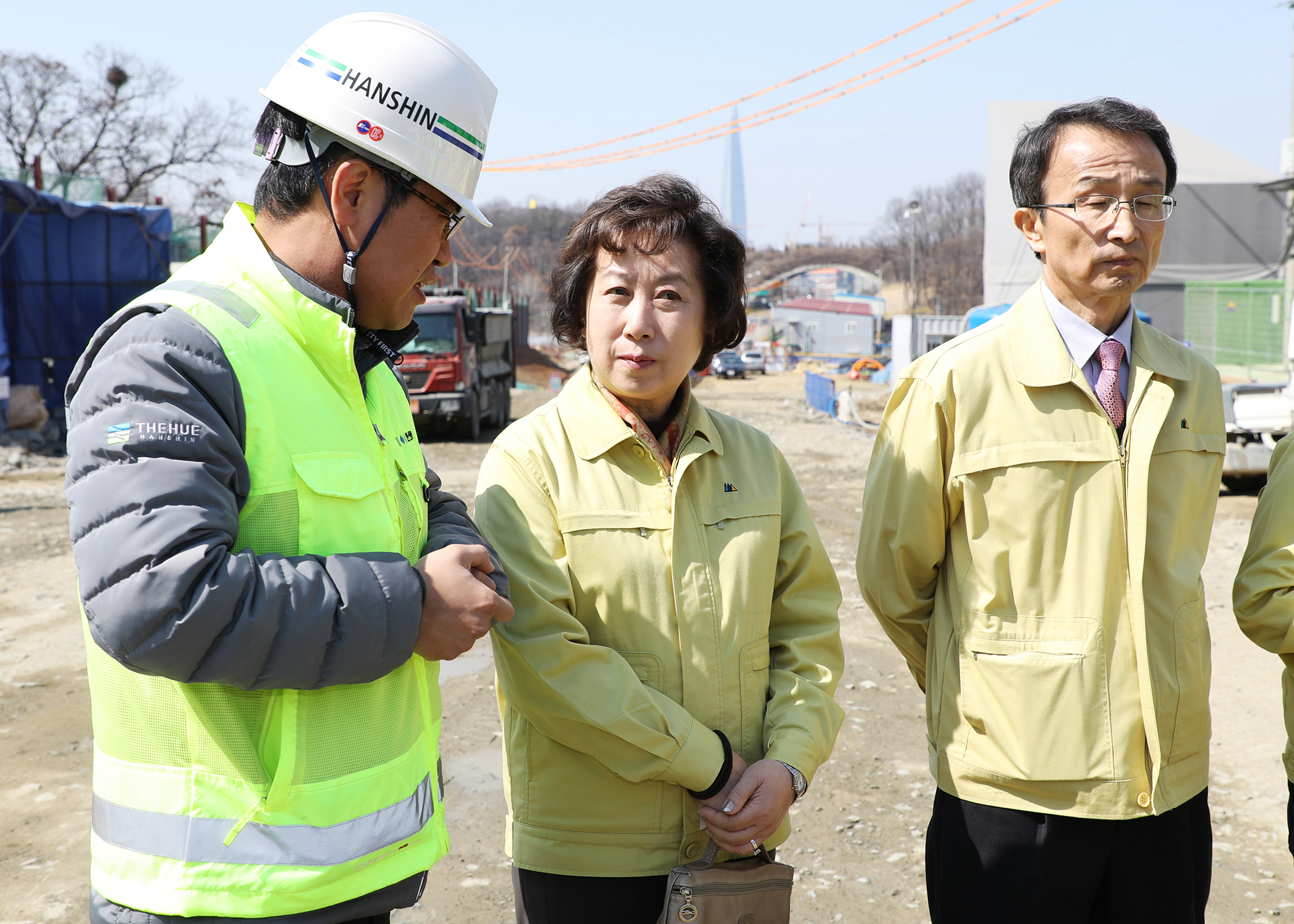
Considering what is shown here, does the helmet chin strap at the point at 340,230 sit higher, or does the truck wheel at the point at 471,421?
the helmet chin strap at the point at 340,230

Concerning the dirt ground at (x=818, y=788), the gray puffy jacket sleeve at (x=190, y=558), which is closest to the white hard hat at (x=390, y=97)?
the gray puffy jacket sleeve at (x=190, y=558)

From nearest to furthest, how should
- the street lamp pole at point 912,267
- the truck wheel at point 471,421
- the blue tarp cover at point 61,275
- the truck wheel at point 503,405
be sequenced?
the blue tarp cover at point 61,275
the truck wheel at point 471,421
the truck wheel at point 503,405
the street lamp pole at point 912,267

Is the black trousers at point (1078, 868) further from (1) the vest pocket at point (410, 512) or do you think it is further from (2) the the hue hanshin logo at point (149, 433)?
(2) the the hue hanshin logo at point (149, 433)

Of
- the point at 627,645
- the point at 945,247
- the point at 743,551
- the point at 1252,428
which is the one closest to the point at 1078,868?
the point at 743,551

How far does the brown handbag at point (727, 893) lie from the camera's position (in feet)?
6.52

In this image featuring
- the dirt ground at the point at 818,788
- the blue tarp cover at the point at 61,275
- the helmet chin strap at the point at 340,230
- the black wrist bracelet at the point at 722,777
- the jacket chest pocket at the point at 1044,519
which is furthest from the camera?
the blue tarp cover at the point at 61,275

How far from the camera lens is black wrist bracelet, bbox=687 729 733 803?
6.86ft

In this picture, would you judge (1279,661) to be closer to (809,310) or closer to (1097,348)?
(1097,348)

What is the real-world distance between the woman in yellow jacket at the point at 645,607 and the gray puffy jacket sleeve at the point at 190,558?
0.60m

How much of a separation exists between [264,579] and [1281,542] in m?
2.28

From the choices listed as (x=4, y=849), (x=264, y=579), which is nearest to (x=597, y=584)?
(x=264, y=579)

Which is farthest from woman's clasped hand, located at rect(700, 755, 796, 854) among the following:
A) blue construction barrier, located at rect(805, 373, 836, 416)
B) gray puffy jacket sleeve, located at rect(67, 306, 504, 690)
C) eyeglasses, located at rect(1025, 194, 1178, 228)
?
blue construction barrier, located at rect(805, 373, 836, 416)

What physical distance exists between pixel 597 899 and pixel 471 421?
1662cm

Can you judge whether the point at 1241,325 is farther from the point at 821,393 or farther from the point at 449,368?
the point at 449,368
